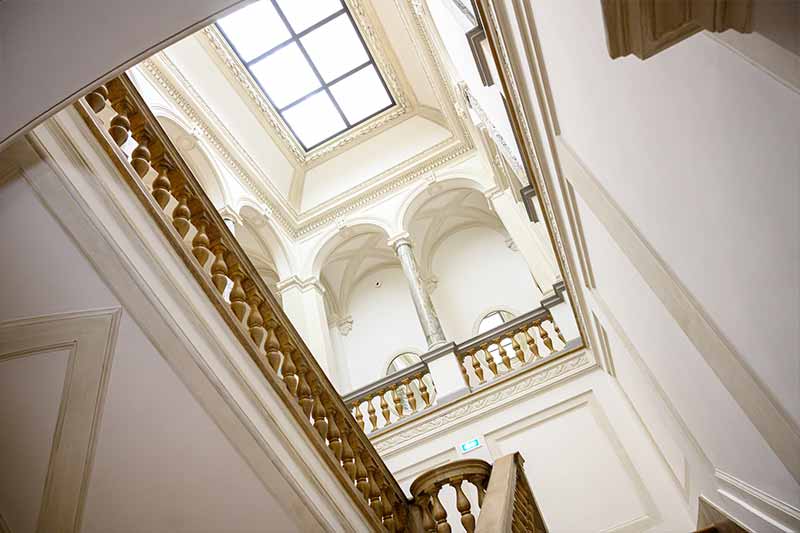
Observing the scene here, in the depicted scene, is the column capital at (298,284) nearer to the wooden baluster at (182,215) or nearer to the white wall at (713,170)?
the wooden baluster at (182,215)

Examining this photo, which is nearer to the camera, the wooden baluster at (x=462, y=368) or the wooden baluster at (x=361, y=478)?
the wooden baluster at (x=361, y=478)

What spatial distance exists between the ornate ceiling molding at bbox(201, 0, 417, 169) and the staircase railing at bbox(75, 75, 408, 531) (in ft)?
25.3

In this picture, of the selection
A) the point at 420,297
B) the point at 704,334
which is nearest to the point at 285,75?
the point at 420,297

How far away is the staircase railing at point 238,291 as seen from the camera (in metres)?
3.39

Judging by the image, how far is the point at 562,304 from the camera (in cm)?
819

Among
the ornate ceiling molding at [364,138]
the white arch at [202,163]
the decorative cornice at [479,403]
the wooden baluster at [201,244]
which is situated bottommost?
the wooden baluster at [201,244]

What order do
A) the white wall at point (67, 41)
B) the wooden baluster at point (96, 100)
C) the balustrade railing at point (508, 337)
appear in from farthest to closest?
the balustrade railing at point (508, 337) < the wooden baluster at point (96, 100) < the white wall at point (67, 41)

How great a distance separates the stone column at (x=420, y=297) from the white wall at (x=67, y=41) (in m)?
7.57

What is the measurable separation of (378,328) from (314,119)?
4.98 m

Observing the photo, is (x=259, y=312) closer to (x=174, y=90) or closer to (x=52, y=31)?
(x=52, y=31)

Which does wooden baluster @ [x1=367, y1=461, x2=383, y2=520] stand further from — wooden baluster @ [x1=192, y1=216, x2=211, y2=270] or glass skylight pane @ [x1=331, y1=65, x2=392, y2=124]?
glass skylight pane @ [x1=331, y1=65, x2=392, y2=124]

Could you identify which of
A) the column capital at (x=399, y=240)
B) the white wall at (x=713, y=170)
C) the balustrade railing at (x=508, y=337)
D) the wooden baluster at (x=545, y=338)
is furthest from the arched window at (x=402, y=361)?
the white wall at (x=713, y=170)

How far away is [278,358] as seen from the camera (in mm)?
4012

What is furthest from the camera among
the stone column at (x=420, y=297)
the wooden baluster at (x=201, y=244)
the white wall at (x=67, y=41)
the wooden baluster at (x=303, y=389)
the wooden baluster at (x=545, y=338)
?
the stone column at (x=420, y=297)
